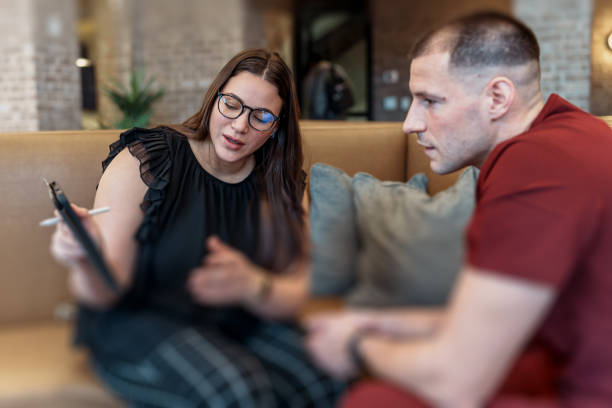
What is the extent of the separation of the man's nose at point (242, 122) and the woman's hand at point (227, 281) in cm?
68

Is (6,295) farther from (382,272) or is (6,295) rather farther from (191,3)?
(191,3)

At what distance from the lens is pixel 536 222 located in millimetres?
773

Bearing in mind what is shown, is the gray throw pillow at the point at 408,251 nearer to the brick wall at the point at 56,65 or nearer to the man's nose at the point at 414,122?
the man's nose at the point at 414,122

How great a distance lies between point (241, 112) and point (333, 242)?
665 millimetres

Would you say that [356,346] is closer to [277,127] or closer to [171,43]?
[277,127]

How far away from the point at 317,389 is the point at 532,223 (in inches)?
14.8

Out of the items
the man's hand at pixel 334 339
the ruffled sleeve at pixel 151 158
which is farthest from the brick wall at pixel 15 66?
the man's hand at pixel 334 339

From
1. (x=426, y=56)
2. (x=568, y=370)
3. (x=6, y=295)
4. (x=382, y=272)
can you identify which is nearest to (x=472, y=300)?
(x=382, y=272)

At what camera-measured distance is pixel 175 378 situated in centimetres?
84

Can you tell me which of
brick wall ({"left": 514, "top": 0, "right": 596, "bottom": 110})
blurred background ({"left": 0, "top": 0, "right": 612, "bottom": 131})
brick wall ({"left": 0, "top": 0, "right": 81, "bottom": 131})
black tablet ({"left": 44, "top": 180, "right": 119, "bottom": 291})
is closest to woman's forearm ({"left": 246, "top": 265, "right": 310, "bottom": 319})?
black tablet ({"left": 44, "top": 180, "right": 119, "bottom": 291})

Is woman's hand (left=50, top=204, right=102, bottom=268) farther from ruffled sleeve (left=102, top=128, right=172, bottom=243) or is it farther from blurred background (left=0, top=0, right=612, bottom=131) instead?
blurred background (left=0, top=0, right=612, bottom=131)

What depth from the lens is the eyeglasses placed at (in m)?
1.44

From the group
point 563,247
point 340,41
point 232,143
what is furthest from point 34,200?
point 340,41

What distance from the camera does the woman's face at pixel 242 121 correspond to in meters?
1.44
